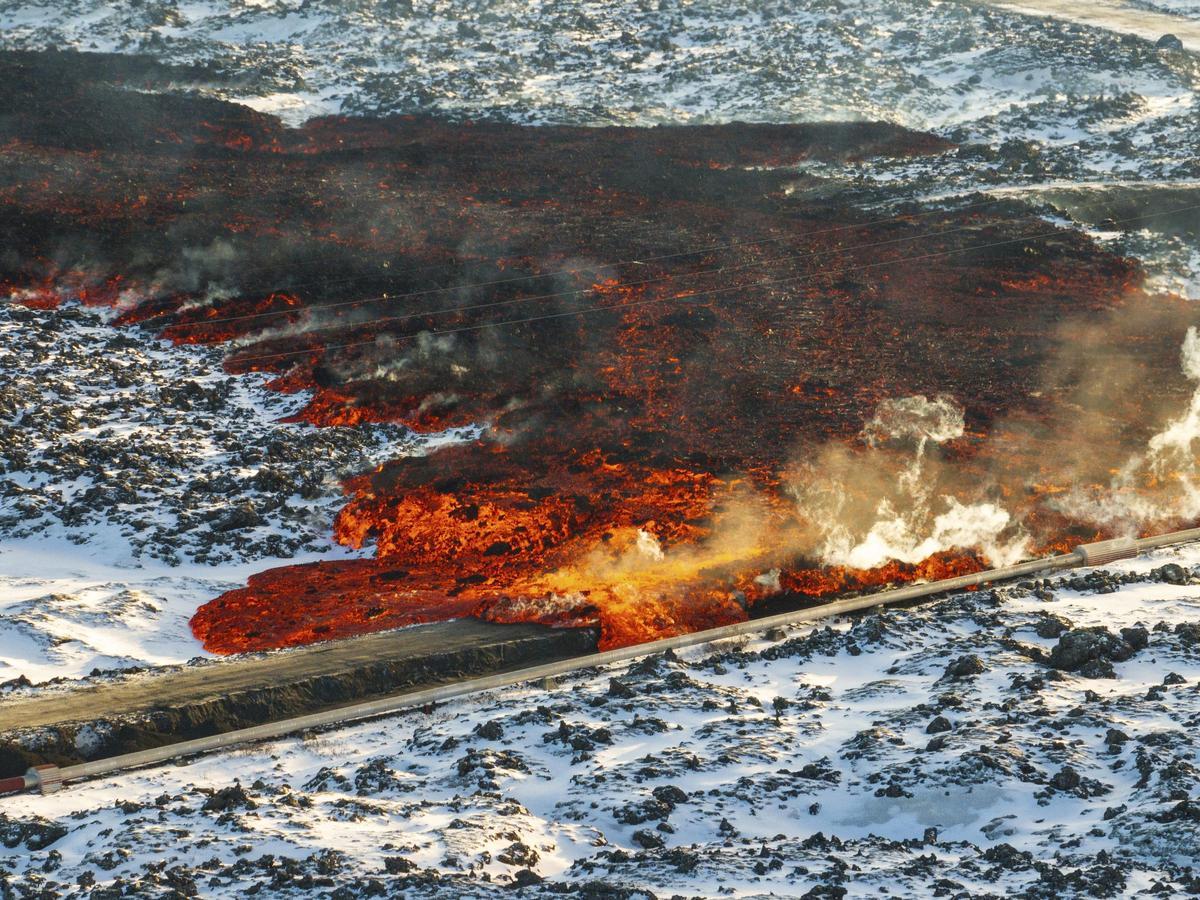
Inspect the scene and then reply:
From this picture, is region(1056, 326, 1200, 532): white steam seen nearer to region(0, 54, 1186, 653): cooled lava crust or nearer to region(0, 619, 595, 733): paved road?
region(0, 54, 1186, 653): cooled lava crust

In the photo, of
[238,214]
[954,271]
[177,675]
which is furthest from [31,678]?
[954,271]

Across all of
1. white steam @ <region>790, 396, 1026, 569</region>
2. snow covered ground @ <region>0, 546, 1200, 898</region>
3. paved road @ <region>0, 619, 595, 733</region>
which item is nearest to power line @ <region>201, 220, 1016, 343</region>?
white steam @ <region>790, 396, 1026, 569</region>

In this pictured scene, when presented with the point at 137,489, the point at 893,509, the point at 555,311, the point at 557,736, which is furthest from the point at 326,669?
the point at 555,311

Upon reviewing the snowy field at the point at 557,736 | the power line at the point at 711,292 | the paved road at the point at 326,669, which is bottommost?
the paved road at the point at 326,669

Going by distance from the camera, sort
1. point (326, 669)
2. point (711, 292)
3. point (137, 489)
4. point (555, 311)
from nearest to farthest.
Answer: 1. point (326, 669)
2. point (137, 489)
3. point (555, 311)
4. point (711, 292)

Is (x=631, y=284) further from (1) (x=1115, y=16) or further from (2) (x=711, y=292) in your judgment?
(1) (x=1115, y=16)

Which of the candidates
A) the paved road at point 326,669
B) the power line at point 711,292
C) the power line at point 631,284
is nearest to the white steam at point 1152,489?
the paved road at point 326,669

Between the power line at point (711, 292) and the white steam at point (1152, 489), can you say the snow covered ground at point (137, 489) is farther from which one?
the white steam at point (1152, 489)

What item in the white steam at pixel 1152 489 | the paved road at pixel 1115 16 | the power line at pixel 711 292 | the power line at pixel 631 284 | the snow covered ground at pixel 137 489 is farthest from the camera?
the paved road at pixel 1115 16
